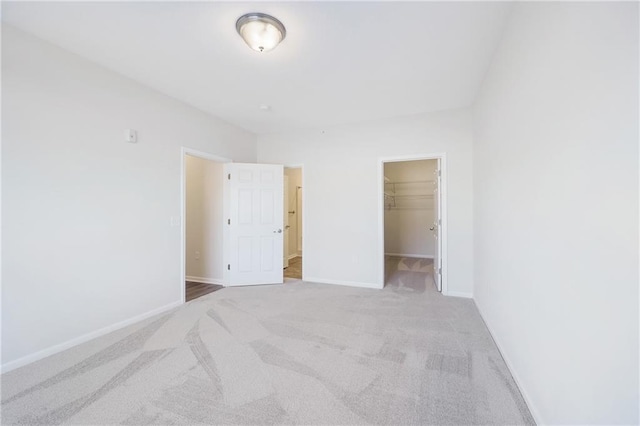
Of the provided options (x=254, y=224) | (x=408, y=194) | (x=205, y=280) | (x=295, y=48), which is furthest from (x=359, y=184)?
(x=408, y=194)

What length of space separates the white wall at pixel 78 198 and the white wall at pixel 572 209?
3.48 meters

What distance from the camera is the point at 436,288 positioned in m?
3.96

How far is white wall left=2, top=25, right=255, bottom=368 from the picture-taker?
78.4 inches

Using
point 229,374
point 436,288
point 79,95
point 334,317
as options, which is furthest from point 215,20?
point 436,288

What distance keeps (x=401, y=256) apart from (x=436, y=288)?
9.55ft

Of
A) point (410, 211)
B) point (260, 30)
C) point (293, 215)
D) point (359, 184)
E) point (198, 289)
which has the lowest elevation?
point (198, 289)

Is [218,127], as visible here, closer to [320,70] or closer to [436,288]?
[320,70]

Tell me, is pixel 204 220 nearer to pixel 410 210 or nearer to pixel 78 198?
pixel 78 198

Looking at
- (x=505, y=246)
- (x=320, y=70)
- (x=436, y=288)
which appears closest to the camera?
(x=505, y=246)

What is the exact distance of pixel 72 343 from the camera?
2.31 meters

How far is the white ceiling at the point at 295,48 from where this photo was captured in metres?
1.84

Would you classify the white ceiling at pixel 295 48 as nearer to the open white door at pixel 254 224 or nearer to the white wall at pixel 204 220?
the open white door at pixel 254 224

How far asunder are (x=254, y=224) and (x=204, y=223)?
0.93 meters

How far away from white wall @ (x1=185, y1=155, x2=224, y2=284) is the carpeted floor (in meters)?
1.43
